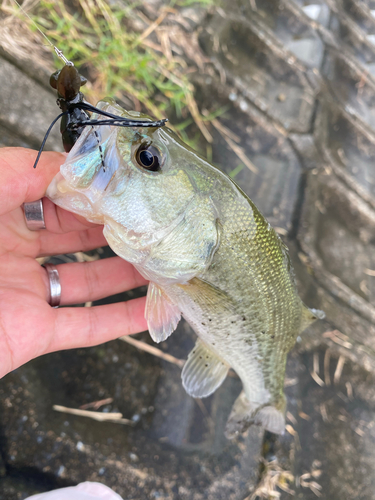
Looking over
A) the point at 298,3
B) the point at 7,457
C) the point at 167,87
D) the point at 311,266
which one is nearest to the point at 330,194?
the point at 311,266

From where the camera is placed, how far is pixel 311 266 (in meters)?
3.17

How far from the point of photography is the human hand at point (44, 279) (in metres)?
1.38

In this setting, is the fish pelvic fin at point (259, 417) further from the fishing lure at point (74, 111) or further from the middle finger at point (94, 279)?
the fishing lure at point (74, 111)

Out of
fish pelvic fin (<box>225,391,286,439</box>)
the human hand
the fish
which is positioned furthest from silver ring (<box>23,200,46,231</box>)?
fish pelvic fin (<box>225,391,286,439</box>)

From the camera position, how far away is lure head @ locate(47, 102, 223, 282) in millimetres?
1215

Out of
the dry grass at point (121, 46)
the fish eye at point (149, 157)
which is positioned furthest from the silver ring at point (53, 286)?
the dry grass at point (121, 46)

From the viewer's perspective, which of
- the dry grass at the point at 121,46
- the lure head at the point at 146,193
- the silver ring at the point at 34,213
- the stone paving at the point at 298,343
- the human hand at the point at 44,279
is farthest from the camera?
the dry grass at the point at 121,46

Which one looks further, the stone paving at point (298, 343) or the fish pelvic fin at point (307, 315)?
the stone paving at point (298, 343)

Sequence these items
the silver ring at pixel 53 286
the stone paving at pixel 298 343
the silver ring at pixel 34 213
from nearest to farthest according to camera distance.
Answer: the silver ring at pixel 34 213, the silver ring at pixel 53 286, the stone paving at pixel 298 343

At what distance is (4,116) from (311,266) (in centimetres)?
291

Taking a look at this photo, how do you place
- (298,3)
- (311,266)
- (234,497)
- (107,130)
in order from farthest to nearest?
(298,3) → (311,266) → (234,497) → (107,130)

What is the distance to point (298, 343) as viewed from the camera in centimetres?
283

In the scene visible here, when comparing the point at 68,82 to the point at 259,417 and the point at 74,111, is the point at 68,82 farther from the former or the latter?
the point at 259,417

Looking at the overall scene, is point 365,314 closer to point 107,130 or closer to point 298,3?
point 107,130
